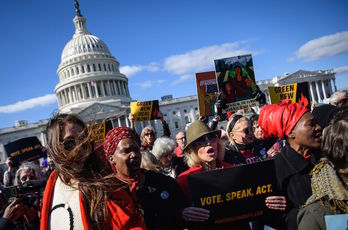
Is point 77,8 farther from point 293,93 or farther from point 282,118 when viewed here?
point 282,118

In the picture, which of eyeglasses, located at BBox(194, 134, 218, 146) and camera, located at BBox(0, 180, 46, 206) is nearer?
camera, located at BBox(0, 180, 46, 206)

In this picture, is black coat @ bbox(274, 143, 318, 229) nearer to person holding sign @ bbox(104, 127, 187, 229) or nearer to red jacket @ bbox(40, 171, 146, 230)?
person holding sign @ bbox(104, 127, 187, 229)

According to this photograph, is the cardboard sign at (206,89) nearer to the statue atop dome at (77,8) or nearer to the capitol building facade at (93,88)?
the capitol building facade at (93,88)

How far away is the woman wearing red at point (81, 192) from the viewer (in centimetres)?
188

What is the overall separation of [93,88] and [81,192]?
66854 millimetres

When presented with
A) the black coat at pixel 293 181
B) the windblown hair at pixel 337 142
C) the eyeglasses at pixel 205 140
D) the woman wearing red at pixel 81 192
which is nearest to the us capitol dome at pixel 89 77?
the eyeglasses at pixel 205 140

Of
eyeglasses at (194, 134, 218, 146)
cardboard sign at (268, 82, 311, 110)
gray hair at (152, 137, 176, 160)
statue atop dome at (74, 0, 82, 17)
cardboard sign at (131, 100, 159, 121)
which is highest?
statue atop dome at (74, 0, 82, 17)

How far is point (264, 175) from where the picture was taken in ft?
8.00

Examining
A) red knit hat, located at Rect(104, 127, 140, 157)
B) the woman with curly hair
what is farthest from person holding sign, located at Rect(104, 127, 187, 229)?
the woman with curly hair

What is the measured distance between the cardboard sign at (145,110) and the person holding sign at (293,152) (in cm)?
606

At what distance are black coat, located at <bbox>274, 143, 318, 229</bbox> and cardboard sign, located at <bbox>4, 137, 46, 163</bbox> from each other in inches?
232

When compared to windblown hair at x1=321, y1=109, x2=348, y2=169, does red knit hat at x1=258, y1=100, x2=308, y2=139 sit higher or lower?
higher

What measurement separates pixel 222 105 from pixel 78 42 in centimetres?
7068

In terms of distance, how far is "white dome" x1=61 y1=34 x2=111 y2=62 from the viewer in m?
68.8
